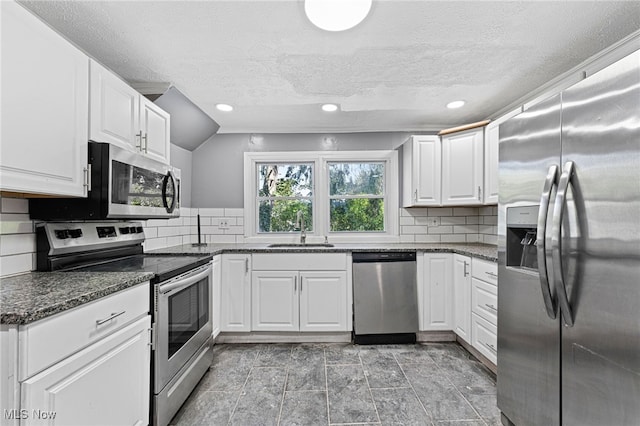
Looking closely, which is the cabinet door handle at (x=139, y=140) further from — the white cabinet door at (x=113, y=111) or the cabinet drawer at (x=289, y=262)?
the cabinet drawer at (x=289, y=262)

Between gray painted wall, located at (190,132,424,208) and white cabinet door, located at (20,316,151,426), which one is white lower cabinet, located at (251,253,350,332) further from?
white cabinet door, located at (20,316,151,426)

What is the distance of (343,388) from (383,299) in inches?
38.0

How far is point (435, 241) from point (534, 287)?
205 centimetres

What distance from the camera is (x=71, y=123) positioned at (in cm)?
145

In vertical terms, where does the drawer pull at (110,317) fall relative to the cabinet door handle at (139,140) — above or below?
below

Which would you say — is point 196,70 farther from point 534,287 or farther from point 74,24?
Answer: point 534,287

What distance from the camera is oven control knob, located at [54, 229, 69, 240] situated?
5.34 feet

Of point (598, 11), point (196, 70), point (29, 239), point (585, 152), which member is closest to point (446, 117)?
point (598, 11)

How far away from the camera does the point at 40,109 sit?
1.28 meters

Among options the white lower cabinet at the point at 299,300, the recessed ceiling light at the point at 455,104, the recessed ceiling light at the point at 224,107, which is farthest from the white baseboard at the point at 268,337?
the recessed ceiling light at the point at 455,104

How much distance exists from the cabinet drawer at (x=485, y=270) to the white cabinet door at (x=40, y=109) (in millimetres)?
2619

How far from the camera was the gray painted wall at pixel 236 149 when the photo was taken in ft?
11.6

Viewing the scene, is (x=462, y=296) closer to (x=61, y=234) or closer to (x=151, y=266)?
(x=151, y=266)

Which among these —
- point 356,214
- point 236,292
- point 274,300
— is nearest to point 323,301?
point 274,300
